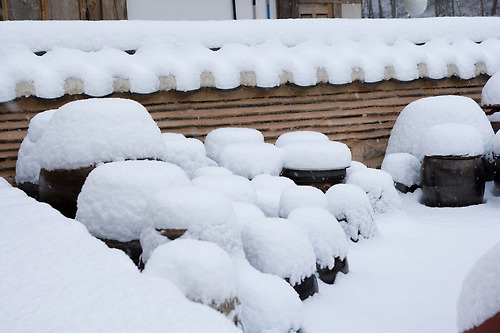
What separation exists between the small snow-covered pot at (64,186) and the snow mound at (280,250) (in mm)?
1168

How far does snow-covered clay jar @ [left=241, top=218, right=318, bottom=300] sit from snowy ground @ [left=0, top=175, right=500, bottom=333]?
0.56 feet

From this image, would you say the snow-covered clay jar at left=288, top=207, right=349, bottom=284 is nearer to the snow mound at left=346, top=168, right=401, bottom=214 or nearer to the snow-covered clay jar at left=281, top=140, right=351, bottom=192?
the snow-covered clay jar at left=281, top=140, right=351, bottom=192

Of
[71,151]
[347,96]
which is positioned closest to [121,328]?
[71,151]

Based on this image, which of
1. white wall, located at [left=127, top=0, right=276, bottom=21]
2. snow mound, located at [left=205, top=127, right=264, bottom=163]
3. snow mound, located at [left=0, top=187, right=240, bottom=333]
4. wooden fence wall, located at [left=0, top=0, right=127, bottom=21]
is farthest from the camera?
white wall, located at [left=127, top=0, right=276, bottom=21]

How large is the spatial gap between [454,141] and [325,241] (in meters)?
2.26

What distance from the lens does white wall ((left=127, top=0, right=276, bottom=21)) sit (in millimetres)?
8430

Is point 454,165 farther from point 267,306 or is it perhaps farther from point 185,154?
point 267,306

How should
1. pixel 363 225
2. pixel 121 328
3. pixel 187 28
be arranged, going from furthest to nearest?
pixel 187 28 → pixel 363 225 → pixel 121 328

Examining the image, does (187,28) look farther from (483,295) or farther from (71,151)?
(483,295)

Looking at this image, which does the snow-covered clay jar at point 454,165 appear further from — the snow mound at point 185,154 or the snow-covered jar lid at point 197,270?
the snow-covered jar lid at point 197,270

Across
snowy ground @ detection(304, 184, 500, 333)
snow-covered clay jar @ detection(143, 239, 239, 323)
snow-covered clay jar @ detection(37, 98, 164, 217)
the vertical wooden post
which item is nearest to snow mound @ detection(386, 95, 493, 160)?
snowy ground @ detection(304, 184, 500, 333)

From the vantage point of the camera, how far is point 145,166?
291cm

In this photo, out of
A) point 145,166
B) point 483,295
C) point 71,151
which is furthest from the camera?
point 71,151

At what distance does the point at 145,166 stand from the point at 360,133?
390 centimetres
